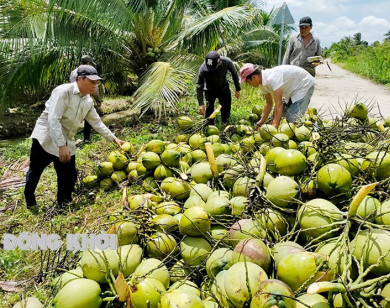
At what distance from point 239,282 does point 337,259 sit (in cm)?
37

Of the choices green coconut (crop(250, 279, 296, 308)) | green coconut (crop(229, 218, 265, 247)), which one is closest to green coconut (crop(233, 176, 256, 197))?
green coconut (crop(229, 218, 265, 247))

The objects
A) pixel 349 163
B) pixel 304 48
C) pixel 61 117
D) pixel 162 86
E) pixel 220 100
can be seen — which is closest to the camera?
pixel 349 163

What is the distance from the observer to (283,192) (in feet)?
5.52

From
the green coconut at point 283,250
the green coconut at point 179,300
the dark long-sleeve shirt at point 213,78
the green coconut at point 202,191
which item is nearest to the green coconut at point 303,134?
the green coconut at point 202,191

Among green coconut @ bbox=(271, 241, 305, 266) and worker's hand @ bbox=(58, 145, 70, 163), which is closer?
green coconut @ bbox=(271, 241, 305, 266)

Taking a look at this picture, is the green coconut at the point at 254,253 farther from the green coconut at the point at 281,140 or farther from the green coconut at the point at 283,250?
the green coconut at the point at 281,140

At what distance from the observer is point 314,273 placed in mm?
1199

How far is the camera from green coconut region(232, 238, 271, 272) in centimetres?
137

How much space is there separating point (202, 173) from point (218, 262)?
2.97 feet

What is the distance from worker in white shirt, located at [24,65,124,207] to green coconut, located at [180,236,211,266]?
7.02 feet

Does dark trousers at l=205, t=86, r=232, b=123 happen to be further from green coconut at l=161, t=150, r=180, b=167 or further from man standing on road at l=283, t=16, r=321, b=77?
green coconut at l=161, t=150, r=180, b=167

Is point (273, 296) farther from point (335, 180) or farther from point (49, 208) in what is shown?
point (49, 208)

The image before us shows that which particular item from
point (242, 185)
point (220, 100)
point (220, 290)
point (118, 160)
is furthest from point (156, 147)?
point (220, 100)

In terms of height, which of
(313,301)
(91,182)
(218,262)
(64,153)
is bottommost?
(91,182)
